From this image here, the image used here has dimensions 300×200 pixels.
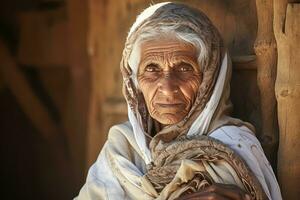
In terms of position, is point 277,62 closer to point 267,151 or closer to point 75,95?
point 267,151

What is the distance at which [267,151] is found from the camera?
13.6ft

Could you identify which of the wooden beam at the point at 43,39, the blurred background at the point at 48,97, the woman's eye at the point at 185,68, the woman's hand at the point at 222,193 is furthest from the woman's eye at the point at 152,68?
the wooden beam at the point at 43,39

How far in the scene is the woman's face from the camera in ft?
12.9

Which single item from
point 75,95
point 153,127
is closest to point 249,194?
point 153,127

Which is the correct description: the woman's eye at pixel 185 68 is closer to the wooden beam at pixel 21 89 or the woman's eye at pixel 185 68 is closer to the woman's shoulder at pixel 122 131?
the woman's shoulder at pixel 122 131

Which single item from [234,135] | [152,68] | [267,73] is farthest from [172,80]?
[267,73]

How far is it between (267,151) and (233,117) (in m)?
0.27

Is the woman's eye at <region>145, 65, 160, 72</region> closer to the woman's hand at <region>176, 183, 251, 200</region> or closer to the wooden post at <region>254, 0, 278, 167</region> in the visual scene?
the wooden post at <region>254, 0, 278, 167</region>

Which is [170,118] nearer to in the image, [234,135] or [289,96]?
[234,135]

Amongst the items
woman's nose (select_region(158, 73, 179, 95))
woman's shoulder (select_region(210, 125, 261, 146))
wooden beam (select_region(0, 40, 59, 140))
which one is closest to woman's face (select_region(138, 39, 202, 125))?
woman's nose (select_region(158, 73, 179, 95))

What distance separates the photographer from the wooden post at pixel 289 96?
3.94 metres

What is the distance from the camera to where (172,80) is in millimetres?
3930

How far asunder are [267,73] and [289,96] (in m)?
0.23

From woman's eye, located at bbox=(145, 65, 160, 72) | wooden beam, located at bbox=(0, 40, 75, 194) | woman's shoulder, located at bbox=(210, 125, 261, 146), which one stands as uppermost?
woman's eye, located at bbox=(145, 65, 160, 72)
